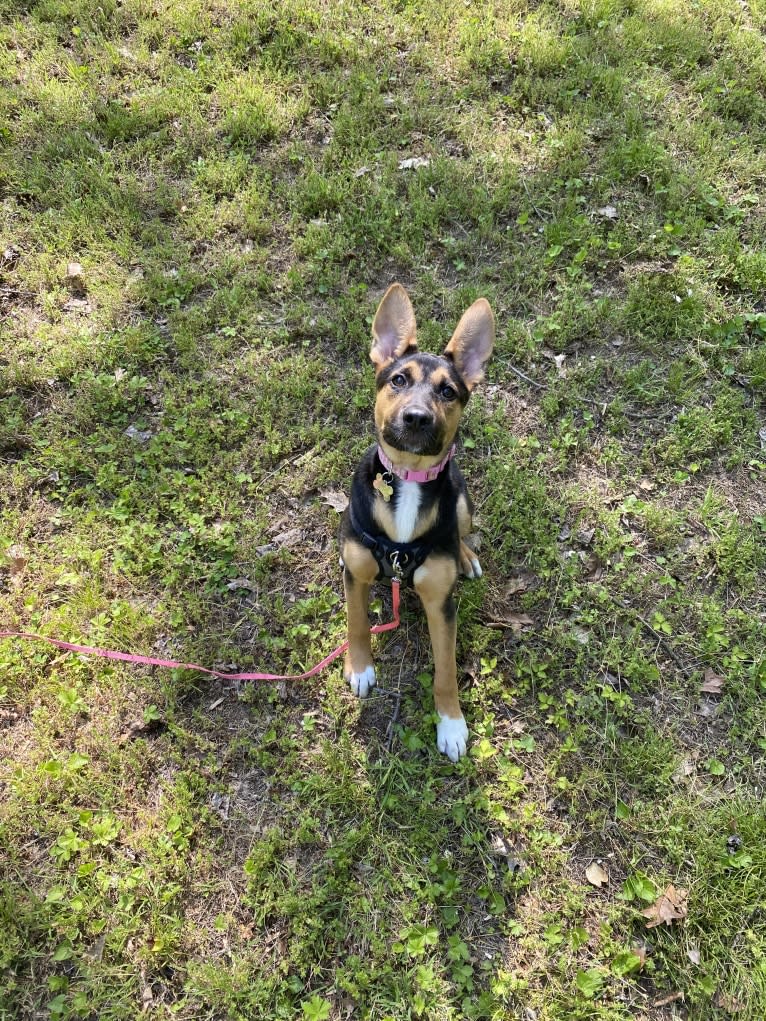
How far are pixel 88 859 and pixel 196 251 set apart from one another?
5.53 meters

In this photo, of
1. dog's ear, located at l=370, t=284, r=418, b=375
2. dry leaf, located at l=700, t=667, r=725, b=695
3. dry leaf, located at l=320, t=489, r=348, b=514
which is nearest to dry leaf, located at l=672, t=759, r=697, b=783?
dry leaf, located at l=700, t=667, r=725, b=695

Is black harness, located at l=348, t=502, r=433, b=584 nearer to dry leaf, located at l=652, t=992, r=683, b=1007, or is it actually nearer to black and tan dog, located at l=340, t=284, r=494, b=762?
black and tan dog, located at l=340, t=284, r=494, b=762

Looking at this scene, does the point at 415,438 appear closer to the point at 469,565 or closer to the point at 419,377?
the point at 419,377

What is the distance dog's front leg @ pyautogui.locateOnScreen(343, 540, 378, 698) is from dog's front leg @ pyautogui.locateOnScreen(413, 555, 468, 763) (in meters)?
0.33

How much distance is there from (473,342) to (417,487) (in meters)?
1.07

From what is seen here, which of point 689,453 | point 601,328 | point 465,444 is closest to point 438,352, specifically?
point 465,444

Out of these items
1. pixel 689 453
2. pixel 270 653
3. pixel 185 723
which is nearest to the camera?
pixel 185 723

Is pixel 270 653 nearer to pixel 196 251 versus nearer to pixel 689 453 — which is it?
pixel 689 453

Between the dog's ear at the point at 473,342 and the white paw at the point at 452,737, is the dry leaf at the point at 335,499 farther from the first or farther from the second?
the white paw at the point at 452,737

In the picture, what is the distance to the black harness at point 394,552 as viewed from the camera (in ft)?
12.1

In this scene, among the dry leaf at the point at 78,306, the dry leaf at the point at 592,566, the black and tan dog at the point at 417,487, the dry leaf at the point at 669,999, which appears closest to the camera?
the dry leaf at the point at 669,999

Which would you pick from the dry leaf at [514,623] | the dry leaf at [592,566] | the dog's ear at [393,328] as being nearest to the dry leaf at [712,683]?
the dry leaf at [592,566]

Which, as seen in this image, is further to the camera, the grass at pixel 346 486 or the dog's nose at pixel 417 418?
the grass at pixel 346 486

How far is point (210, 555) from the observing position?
16.5 feet
